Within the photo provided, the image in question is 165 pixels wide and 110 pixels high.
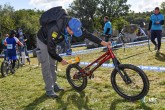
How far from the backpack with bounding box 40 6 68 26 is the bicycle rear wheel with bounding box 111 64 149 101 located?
163cm

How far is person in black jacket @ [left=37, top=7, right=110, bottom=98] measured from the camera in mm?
5492

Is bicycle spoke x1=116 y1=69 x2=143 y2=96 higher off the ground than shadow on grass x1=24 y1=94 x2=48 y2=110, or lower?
higher

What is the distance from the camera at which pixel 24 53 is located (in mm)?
14391

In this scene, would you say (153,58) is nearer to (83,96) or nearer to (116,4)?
(83,96)

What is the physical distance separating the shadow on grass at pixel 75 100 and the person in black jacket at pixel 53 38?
0.91 feet

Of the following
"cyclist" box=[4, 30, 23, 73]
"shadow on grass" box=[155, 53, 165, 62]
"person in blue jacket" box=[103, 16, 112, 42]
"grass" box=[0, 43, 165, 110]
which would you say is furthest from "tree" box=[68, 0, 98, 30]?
"grass" box=[0, 43, 165, 110]

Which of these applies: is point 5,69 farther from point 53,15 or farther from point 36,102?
point 53,15

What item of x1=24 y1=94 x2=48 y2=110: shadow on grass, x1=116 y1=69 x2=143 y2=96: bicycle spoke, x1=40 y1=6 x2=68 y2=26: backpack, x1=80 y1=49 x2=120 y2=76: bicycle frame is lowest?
x1=24 y1=94 x2=48 y2=110: shadow on grass

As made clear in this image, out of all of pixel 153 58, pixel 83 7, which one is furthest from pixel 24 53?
pixel 83 7

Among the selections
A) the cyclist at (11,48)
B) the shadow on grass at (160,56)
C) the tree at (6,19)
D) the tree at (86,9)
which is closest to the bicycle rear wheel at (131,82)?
the shadow on grass at (160,56)

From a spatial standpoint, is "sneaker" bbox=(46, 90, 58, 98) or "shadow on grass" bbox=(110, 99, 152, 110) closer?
"shadow on grass" bbox=(110, 99, 152, 110)

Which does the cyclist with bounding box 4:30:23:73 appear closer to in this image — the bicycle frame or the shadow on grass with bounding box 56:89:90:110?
the shadow on grass with bounding box 56:89:90:110

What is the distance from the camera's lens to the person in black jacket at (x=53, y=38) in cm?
549

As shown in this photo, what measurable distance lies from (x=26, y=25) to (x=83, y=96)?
5228 centimetres
